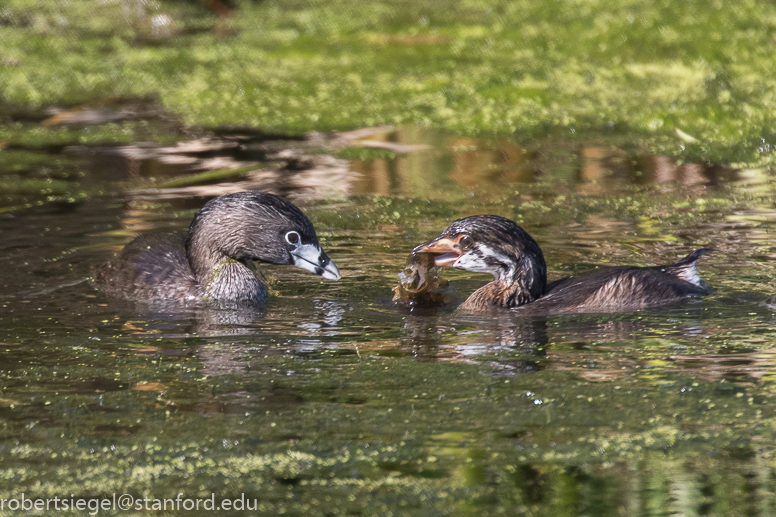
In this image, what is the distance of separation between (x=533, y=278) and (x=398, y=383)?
1.80 metres

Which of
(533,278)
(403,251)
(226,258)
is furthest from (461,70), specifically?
(533,278)

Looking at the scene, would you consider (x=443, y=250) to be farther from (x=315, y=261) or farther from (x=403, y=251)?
(x=403, y=251)

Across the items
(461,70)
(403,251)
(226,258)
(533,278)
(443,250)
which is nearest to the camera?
(533,278)

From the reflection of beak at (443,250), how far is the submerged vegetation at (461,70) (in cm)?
437

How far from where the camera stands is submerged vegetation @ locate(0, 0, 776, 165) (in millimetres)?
11727

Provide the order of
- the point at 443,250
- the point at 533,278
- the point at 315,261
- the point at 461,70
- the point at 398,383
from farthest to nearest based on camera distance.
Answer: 1. the point at 461,70
2. the point at 315,261
3. the point at 443,250
4. the point at 533,278
5. the point at 398,383

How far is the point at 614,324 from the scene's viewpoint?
20.6ft

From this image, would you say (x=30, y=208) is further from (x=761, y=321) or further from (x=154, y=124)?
(x=761, y=321)

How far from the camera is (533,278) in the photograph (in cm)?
681

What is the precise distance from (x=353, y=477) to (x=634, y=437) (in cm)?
121

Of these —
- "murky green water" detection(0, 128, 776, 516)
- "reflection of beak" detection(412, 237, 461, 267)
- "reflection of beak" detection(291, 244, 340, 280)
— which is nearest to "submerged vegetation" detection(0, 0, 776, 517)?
"murky green water" detection(0, 128, 776, 516)

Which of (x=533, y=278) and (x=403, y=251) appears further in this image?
(x=403, y=251)

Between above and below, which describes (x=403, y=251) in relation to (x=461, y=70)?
below

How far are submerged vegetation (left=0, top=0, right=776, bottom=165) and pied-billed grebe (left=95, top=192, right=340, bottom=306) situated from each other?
4778mm
